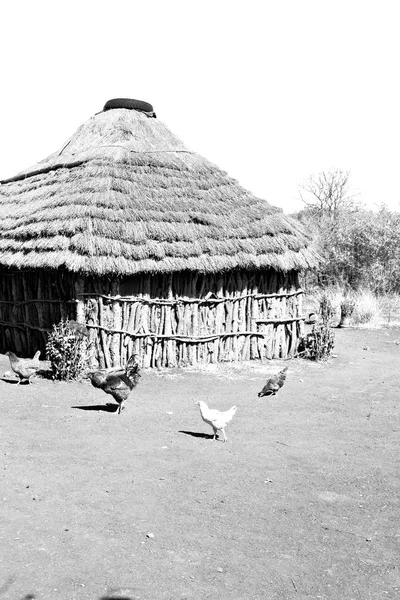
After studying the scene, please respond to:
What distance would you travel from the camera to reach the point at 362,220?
26.0m

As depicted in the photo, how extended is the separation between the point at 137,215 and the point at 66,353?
3.49 metres

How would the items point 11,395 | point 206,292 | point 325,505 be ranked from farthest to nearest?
point 206,292, point 11,395, point 325,505

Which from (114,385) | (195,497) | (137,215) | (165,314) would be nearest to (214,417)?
(195,497)

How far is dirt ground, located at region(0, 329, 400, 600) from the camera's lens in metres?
4.87

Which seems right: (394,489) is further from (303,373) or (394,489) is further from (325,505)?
(303,373)

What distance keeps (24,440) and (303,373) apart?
6.79 meters

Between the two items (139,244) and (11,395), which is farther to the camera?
(139,244)

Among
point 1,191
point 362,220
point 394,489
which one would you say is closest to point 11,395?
point 394,489

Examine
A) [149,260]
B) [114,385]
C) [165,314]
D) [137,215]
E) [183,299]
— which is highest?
[137,215]

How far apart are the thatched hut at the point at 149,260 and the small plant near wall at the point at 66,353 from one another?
25.4 inches

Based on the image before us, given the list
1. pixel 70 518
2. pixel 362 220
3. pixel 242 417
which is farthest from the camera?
pixel 362 220

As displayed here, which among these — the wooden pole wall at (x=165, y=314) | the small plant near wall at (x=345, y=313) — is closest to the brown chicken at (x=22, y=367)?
the wooden pole wall at (x=165, y=314)

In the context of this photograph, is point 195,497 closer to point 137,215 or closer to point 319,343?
point 137,215

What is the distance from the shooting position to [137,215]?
13211 millimetres
